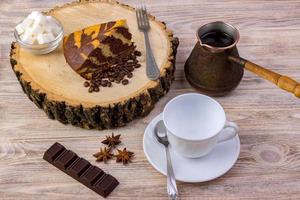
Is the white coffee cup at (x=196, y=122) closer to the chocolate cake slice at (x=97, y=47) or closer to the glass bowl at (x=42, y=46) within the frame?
the chocolate cake slice at (x=97, y=47)

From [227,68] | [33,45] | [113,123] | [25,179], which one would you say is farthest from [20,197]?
[227,68]

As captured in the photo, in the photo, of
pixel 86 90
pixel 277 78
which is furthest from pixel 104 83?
pixel 277 78

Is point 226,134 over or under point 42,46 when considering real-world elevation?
under

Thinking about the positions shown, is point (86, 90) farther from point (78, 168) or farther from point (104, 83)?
point (78, 168)

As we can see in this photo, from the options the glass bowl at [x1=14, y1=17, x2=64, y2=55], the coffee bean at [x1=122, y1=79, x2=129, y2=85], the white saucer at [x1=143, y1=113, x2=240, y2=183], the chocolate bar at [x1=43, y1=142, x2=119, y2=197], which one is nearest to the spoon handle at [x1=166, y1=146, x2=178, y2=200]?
the white saucer at [x1=143, y1=113, x2=240, y2=183]

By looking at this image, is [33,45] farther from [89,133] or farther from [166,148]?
[166,148]
